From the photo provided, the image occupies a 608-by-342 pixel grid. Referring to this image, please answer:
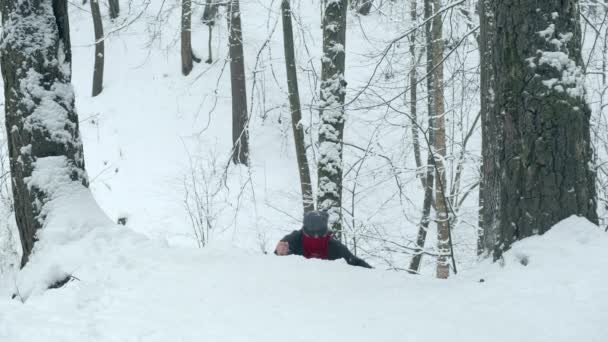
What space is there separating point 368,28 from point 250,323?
18501 millimetres

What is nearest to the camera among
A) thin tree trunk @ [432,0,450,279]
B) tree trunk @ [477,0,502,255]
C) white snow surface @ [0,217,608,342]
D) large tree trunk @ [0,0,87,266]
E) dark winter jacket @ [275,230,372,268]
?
white snow surface @ [0,217,608,342]

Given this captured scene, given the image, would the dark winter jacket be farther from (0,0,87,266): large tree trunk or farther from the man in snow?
(0,0,87,266): large tree trunk

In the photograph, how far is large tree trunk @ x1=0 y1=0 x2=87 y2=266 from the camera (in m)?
4.65

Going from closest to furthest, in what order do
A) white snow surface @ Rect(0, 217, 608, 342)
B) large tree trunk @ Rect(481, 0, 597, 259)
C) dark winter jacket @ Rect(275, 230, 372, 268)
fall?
white snow surface @ Rect(0, 217, 608, 342), large tree trunk @ Rect(481, 0, 597, 259), dark winter jacket @ Rect(275, 230, 372, 268)

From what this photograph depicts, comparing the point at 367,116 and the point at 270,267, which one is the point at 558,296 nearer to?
the point at 270,267

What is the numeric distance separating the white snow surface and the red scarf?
4.26ft

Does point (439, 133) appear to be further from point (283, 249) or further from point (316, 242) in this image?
point (283, 249)

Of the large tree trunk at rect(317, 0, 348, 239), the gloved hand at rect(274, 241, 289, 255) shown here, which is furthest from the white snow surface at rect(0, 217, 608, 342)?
the large tree trunk at rect(317, 0, 348, 239)

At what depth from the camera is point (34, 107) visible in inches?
184

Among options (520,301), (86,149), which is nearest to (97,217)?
(520,301)

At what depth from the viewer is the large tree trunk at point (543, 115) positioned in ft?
11.3

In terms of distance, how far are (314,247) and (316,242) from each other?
53 mm

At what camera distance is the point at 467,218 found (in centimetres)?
998

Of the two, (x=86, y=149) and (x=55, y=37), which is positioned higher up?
(x=55, y=37)
